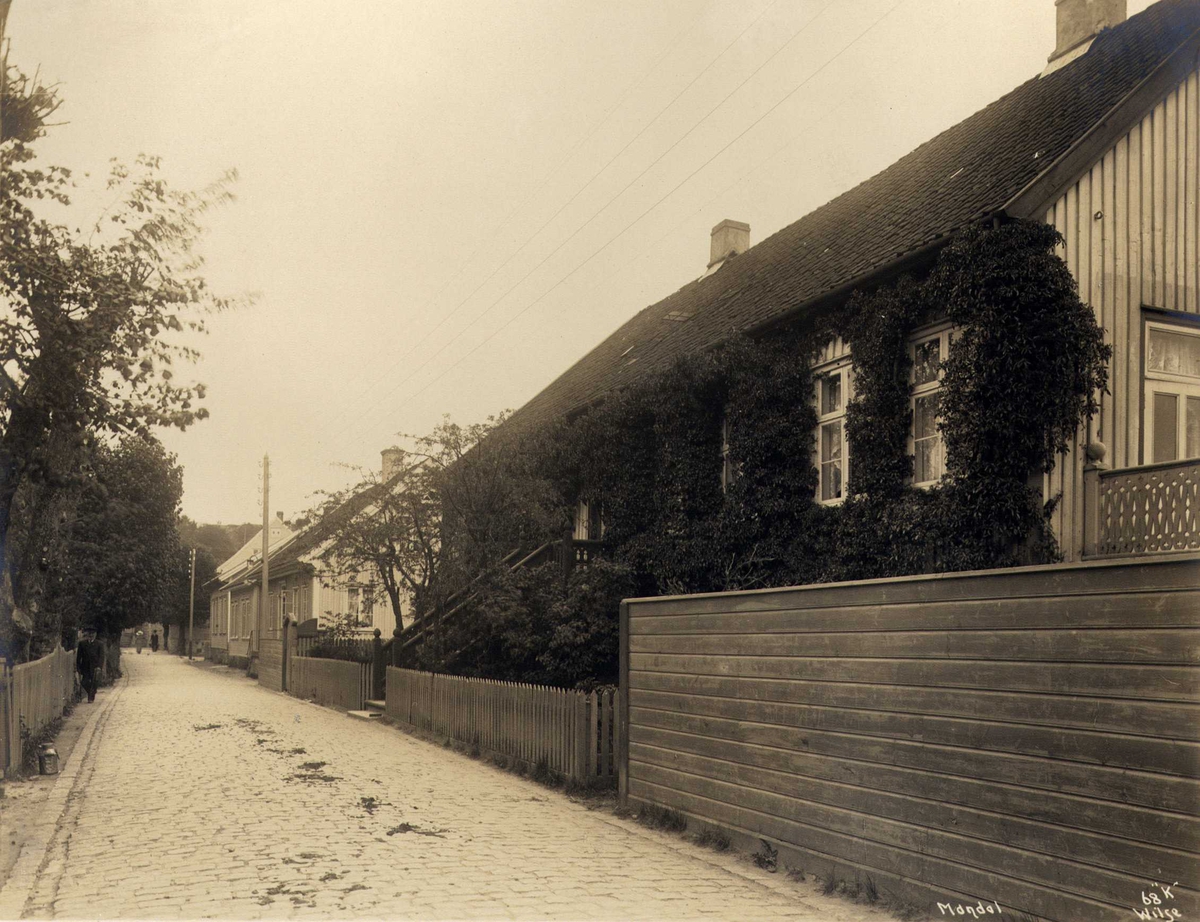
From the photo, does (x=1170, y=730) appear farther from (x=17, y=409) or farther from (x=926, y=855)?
(x=17, y=409)

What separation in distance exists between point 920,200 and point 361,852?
439 inches

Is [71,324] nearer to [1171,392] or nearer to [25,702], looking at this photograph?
[25,702]

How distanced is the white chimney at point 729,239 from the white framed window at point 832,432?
1107 cm

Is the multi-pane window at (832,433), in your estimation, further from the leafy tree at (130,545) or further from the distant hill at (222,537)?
the distant hill at (222,537)

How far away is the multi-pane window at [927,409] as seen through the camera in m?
12.2

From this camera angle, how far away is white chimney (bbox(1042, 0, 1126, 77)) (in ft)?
51.5

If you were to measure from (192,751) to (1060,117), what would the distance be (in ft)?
45.2

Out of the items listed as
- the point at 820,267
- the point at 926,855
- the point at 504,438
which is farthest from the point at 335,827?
the point at 820,267

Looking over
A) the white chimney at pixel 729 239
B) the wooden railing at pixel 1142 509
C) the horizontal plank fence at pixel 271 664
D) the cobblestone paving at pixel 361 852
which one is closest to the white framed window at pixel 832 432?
the wooden railing at pixel 1142 509

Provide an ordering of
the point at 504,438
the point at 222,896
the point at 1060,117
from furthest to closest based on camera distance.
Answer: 1. the point at 504,438
2. the point at 1060,117
3. the point at 222,896

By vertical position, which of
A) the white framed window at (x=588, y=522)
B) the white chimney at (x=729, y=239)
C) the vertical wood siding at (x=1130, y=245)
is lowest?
the white framed window at (x=588, y=522)

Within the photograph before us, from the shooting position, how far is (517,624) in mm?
15562

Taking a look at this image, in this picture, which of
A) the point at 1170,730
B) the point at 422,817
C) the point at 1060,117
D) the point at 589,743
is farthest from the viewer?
the point at 1060,117

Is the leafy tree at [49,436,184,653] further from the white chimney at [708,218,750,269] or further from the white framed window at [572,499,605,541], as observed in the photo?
the white chimney at [708,218,750,269]
